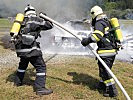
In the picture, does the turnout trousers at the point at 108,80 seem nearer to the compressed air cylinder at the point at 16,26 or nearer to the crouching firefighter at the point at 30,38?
the crouching firefighter at the point at 30,38

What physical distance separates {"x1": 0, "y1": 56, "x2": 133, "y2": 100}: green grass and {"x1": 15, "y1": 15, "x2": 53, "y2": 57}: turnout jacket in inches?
37.8

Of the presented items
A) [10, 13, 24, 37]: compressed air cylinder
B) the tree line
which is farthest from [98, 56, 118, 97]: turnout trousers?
the tree line

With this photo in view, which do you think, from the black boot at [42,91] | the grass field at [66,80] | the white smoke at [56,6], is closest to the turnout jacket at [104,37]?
the grass field at [66,80]

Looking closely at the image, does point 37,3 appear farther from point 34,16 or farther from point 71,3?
point 34,16

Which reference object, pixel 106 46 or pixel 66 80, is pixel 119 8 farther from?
pixel 106 46

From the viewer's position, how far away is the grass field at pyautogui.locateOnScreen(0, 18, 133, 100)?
687 centimetres

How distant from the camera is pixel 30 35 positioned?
6668 millimetres

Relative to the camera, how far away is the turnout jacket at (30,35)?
664cm

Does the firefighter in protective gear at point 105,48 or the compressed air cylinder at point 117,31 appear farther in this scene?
the compressed air cylinder at point 117,31

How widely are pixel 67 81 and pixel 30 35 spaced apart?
1898mm

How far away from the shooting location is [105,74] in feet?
22.7

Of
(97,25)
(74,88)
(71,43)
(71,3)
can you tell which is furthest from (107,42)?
(71,3)

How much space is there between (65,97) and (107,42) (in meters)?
1.56

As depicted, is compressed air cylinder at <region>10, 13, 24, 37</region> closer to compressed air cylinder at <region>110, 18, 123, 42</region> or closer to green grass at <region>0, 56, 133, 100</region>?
green grass at <region>0, 56, 133, 100</region>
